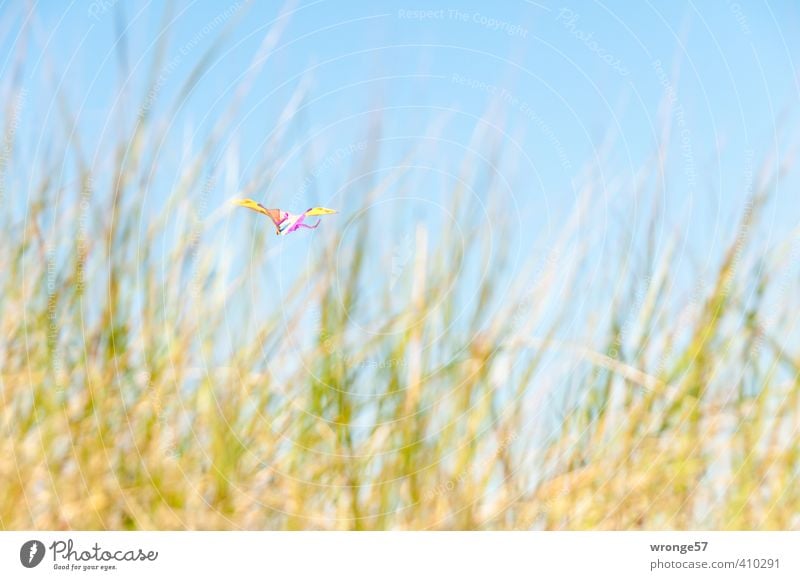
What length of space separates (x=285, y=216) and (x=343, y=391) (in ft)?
1.00

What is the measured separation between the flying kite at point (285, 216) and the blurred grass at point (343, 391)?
3 centimetres

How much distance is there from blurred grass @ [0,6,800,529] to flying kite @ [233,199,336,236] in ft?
0.09

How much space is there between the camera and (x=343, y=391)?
5.52 ft

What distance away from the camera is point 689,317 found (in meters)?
1.78

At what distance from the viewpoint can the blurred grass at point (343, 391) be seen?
5.40 feet
